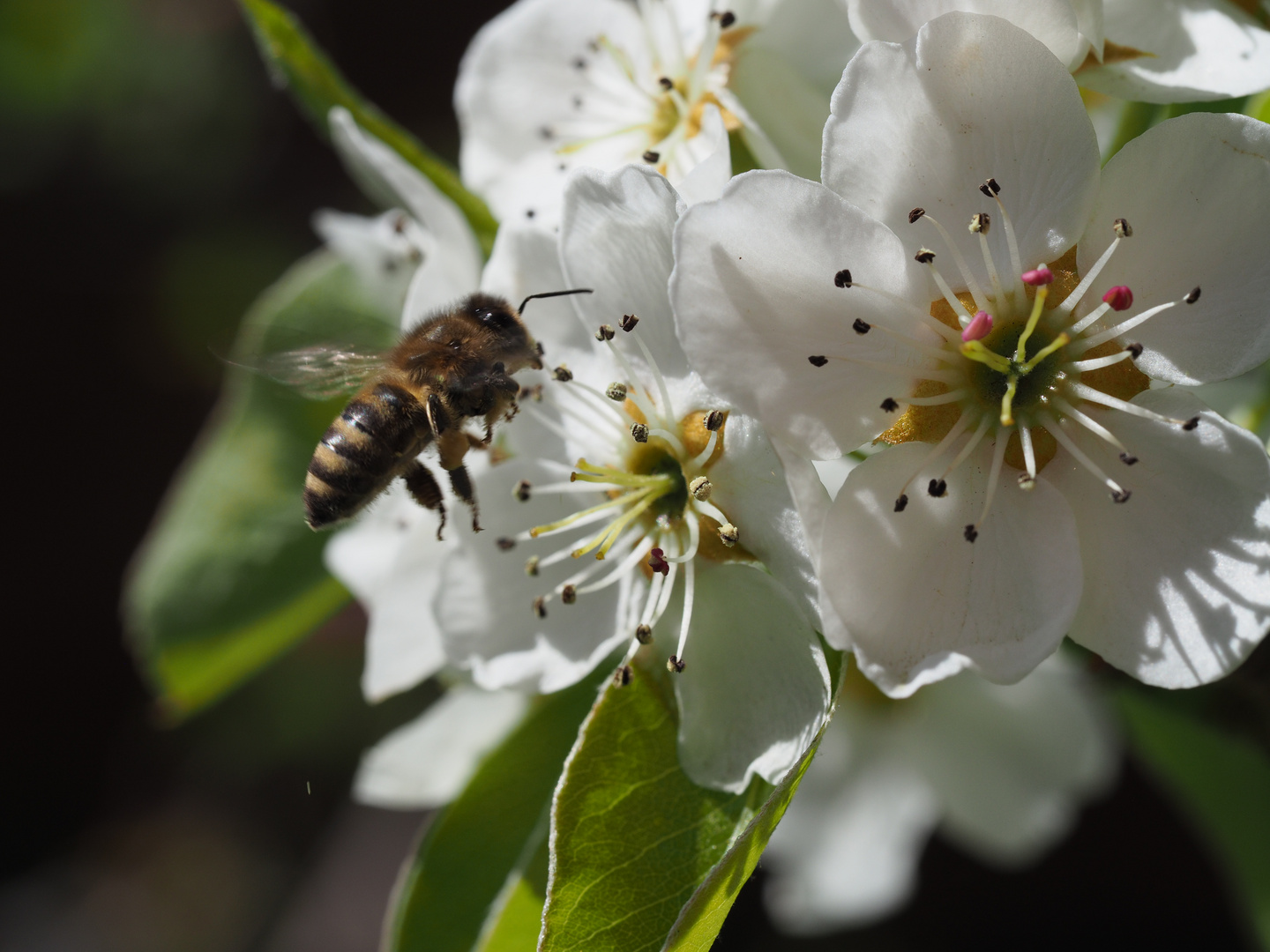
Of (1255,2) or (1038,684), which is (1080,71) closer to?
(1255,2)

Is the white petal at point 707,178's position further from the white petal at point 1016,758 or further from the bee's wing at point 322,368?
the white petal at point 1016,758

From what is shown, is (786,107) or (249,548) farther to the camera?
(249,548)

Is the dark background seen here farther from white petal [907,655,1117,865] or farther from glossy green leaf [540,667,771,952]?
glossy green leaf [540,667,771,952]

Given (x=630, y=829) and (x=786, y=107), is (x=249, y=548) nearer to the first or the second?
(x=630, y=829)

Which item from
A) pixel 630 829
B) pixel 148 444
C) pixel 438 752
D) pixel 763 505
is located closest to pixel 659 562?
pixel 763 505

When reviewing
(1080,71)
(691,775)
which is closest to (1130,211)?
(1080,71)

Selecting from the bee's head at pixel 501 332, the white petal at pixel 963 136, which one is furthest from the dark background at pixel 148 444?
the white petal at pixel 963 136
